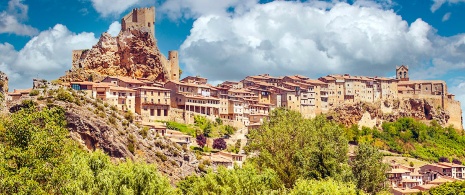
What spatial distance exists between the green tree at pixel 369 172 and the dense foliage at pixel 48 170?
1816cm

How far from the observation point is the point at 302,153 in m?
45.1

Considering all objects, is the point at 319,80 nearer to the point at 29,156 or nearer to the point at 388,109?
the point at 388,109

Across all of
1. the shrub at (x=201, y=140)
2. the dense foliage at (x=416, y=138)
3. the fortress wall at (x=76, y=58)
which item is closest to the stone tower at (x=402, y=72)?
the dense foliage at (x=416, y=138)

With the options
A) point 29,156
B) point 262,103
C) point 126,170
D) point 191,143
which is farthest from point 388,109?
point 29,156

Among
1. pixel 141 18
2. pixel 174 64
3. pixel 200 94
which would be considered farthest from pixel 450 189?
pixel 141 18

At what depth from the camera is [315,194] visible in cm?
2747

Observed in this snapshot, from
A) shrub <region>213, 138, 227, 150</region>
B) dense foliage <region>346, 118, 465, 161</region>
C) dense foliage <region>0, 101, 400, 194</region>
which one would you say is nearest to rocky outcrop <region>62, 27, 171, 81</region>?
shrub <region>213, 138, 227, 150</region>

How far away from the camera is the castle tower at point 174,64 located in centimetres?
8919

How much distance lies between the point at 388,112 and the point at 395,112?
5.35 feet

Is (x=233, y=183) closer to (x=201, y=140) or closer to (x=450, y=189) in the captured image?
(x=450, y=189)

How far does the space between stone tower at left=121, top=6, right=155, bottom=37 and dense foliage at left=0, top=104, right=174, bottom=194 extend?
56302 mm

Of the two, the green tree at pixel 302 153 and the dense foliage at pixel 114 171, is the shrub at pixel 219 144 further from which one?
the dense foliage at pixel 114 171


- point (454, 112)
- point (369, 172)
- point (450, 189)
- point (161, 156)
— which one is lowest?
point (450, 189)

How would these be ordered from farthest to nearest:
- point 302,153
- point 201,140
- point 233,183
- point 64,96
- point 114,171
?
point 201,140, point 64,96, point 302,153, point 233,183, point 114,171
